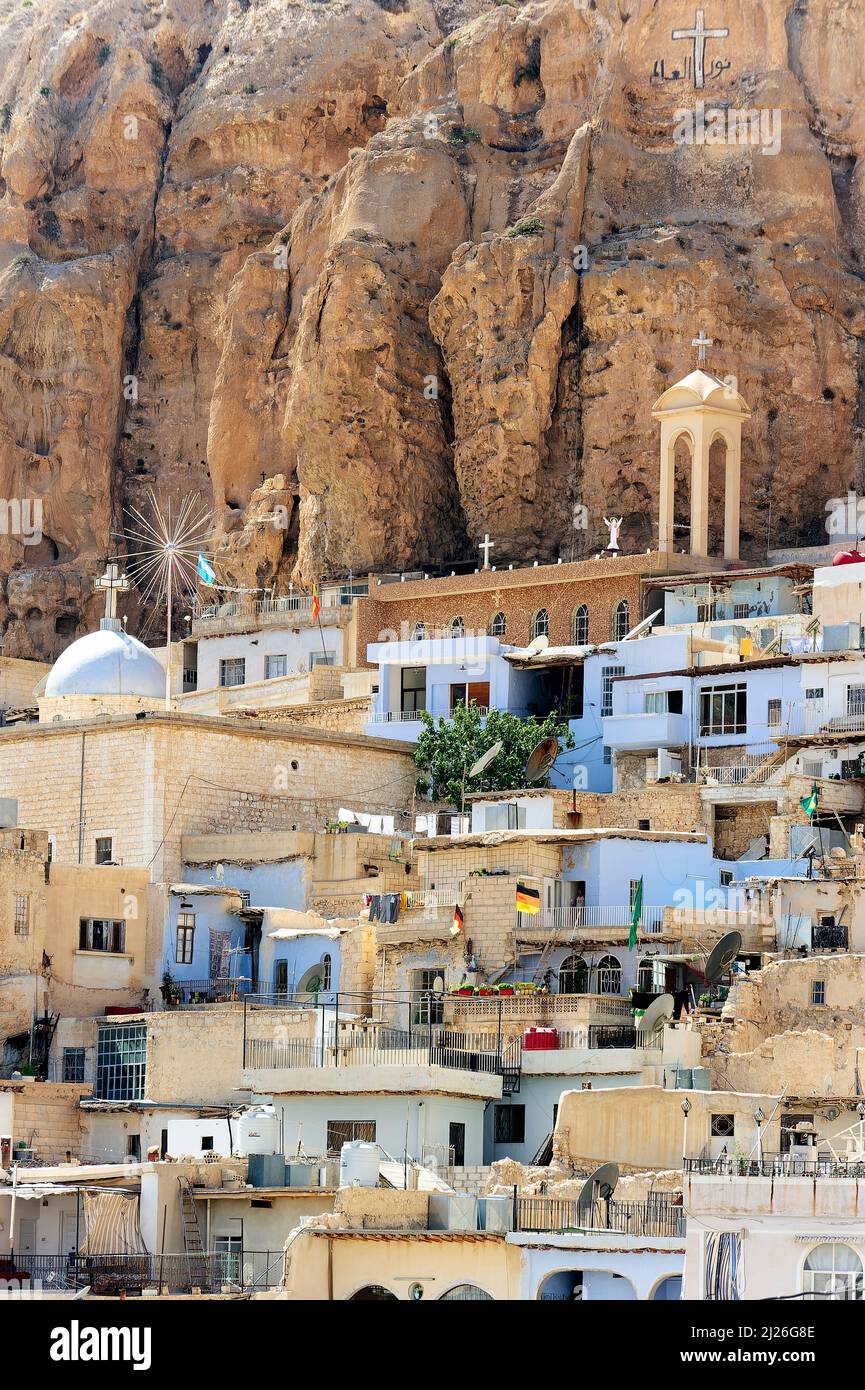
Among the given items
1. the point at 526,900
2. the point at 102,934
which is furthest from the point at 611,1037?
the point at 102,934

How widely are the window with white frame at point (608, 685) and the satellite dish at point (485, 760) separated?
2.98 m

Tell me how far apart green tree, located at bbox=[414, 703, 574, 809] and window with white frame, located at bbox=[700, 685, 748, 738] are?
2.75 metres

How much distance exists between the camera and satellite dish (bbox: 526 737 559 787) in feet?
158

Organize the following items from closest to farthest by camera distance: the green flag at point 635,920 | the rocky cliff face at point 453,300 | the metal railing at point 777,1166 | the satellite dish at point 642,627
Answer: the metal railing at point 777,1166 < the green flag at point 635,920 < the satellite dish at point 642,627 < the rocky cliff face at point 453,300

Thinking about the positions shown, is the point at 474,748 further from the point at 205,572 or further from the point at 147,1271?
the point at 147,1271

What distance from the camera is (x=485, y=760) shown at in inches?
1889

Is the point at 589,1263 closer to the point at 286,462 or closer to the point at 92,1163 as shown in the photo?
the point at 92,1163

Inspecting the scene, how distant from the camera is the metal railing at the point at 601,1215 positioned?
1131 inches

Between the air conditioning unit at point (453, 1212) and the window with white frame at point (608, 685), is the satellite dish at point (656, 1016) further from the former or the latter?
the window with white frame at point (608, 685)

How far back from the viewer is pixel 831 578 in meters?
50.2

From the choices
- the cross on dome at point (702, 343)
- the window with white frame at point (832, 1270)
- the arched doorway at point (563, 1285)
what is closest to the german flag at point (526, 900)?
the arched doorway at point (563, 1285)

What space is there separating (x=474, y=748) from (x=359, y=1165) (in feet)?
62.2

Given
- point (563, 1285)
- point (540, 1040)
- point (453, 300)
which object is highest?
point (453, 300)
